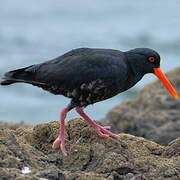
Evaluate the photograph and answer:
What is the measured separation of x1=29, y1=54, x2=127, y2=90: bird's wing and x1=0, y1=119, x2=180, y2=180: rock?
0.54 m

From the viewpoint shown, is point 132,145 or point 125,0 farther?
point 125,0

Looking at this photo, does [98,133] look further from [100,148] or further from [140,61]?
[140,61]

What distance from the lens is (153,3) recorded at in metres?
35.1

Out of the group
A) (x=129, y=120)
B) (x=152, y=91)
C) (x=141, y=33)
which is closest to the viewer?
(x=129, y=120)

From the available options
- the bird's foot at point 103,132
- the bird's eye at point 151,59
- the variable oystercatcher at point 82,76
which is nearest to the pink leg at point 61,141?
the variable oystercatcher at point 82,76

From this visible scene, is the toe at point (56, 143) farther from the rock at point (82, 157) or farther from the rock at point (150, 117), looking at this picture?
the rock at point (150, 117)

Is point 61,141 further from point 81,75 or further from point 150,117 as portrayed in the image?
point 150,117

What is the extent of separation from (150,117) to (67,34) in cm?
1765

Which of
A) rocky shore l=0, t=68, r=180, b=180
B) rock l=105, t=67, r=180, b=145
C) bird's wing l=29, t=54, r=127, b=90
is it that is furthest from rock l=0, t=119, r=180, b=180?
rock l=105, t=67, r=180, b=145

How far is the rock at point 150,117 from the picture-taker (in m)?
10.6

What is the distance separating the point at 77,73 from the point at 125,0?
28611mm

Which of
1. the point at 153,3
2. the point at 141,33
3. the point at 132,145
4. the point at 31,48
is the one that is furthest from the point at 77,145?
the point at 153,3

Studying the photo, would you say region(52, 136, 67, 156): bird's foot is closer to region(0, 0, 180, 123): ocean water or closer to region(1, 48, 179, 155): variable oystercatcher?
region(1, 48, 179, 155): variable oystercatcher

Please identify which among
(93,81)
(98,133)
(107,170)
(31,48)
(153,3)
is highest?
(153,3)
